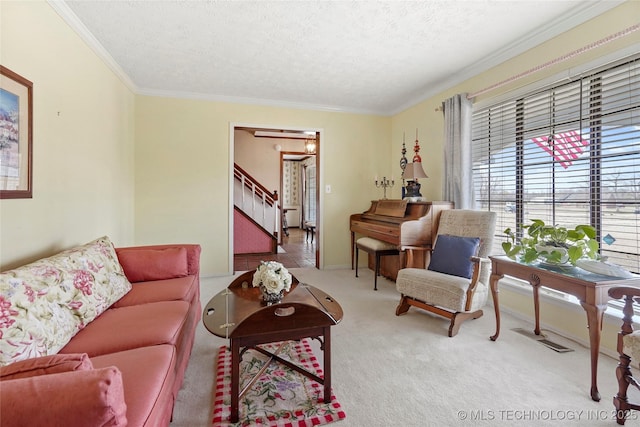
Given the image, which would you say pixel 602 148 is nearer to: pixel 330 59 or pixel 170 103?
pixel 330 59

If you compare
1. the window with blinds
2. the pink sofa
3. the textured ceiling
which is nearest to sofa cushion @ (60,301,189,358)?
the pink sofa

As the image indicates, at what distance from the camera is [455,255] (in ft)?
8.63

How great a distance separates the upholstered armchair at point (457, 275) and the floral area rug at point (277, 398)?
114cm

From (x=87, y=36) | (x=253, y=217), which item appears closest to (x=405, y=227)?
(x=87, y=36)

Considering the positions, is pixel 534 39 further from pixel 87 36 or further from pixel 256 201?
pixel 256 201

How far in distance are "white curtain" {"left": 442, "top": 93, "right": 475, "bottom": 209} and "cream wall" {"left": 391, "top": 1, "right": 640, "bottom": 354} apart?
0.64 feet

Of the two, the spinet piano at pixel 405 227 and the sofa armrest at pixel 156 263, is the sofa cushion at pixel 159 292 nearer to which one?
the sofa armrest at pixel 156 263

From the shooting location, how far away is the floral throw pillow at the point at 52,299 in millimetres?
1102

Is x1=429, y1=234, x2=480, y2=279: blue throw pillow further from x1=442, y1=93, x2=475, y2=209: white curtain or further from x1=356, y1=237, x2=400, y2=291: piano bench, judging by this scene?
x1=356, y1=237, x2=400, y2=291: piano bench

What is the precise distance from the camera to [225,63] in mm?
2982

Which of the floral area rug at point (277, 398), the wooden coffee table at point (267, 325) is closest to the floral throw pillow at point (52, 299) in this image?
the wooden coffee table at point (267, 325)

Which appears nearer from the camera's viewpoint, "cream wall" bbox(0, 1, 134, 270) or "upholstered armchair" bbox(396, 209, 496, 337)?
"cream wall" bbox(0, 1, 134, 270)

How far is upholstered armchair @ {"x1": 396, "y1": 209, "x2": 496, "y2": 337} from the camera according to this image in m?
A: 2.33

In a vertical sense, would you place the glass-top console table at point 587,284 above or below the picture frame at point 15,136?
below
